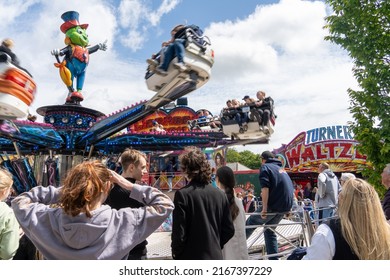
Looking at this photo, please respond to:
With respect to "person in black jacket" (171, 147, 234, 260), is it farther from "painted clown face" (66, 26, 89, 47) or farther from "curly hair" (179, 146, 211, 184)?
"painted clown face" (66, 26, 89, 47)

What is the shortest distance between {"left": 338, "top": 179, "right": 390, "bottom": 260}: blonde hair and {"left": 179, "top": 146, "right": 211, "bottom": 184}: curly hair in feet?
3.09

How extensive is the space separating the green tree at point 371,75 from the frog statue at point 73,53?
656 centimetres

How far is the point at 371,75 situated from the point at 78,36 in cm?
718

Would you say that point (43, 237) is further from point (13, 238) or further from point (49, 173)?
point (49, 173)

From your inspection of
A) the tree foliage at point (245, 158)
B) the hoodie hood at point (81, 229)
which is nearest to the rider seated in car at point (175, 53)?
the hoodie hood at point (81, 229)

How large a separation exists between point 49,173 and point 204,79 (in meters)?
4.54

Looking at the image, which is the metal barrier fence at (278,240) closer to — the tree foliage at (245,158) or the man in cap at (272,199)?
the man in cap at (272,199)

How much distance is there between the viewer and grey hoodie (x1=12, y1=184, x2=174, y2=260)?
5.10ft

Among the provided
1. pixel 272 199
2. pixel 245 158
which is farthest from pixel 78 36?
pixel 245 158

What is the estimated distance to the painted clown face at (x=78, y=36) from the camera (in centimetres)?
895

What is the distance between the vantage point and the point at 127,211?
171 centimetres

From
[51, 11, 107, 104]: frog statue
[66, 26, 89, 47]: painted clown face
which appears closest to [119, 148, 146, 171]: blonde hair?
[51, 11, 107, 104]: frog statue

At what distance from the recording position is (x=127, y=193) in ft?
7.39

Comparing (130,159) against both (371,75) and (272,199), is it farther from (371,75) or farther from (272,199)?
(371,75)
